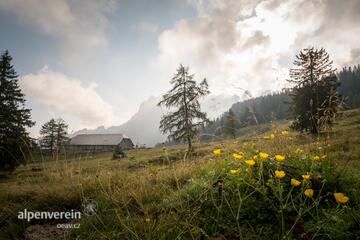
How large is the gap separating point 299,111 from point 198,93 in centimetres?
1232

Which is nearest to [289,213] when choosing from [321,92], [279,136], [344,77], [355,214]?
[355,214]

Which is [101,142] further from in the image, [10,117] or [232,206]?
[232,206]

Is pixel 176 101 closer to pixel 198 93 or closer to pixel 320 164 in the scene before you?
pixel 198 93

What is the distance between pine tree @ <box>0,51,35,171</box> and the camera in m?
20.4

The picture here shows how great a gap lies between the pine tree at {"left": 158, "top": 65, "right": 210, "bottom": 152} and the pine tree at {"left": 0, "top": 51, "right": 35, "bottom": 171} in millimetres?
16464

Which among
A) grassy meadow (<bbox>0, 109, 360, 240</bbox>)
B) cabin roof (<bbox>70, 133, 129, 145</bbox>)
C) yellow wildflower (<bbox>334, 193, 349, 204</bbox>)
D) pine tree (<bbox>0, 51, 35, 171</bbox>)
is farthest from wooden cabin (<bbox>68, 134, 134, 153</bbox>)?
yellow wildflower (<bbox>334, 193, 349, 204</bbox>)

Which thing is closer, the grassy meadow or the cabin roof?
the grassy meadow

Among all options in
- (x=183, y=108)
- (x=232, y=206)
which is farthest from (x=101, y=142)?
(x=232, y=206)

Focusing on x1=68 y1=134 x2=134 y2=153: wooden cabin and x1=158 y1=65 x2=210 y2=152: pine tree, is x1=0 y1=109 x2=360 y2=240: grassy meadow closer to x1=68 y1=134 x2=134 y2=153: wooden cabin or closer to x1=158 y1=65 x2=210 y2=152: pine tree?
x1=158 y1=65 x2=210 y2=152: pine tree

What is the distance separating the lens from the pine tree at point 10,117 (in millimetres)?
20391

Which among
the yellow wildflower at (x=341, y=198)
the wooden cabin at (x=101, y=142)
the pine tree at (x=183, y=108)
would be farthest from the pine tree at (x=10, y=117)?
the wooden cabin at (x=101, y=142)

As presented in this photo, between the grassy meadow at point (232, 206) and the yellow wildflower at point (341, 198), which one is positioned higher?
the yellow wildflower at point (341, 198)

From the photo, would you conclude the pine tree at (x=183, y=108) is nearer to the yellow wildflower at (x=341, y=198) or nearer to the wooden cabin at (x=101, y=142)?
the yellow wildflower at (x=341, y=198)

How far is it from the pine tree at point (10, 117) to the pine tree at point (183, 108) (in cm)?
1646
